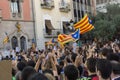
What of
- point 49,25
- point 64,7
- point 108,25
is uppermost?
point 64,7

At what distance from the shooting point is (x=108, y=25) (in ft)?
132

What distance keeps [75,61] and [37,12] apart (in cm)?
2817

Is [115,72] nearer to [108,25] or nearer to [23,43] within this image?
[23,43]

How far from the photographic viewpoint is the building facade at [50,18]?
36.8m

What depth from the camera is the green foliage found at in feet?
131

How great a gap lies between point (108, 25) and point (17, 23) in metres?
10.6

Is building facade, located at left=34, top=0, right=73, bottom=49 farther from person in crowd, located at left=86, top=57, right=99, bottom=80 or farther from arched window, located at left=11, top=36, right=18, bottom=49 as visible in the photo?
person in crowd, located at left=86, top=57, right=99, bottom=80

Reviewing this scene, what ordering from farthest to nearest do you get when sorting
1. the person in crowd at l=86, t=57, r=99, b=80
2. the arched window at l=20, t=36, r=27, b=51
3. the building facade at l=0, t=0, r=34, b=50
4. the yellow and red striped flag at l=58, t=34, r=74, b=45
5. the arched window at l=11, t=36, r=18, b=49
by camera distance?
1. the arched window at l=20, t=36, r=27, b=51
2. the arched window at l=11, t=36, r=18, b=49
3. the building facade at l=0, t=0, r=34, b=50
4. the yellow and red striped flag at l=58, t=34, r=74, b=45
5. the person in crowd at l=86, t=57, r=99, b=80

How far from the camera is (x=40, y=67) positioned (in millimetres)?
9195

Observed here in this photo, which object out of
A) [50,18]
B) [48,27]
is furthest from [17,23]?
[50,18]

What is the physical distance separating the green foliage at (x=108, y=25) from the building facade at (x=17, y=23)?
7.45 m

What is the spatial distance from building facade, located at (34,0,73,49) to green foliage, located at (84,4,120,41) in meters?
2.92

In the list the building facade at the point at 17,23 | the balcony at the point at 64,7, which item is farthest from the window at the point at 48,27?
the balcony at the point at 64,7

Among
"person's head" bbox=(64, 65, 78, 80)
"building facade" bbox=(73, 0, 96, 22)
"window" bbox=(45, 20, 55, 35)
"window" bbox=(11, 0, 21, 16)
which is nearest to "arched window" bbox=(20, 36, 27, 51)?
"window" bbox=(11, 0, 21, 16)
